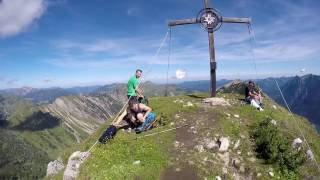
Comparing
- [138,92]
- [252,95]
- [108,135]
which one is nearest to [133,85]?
[138,92]

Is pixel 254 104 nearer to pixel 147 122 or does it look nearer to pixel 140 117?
pixel 147 122

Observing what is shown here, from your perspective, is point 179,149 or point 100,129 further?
point 100,129

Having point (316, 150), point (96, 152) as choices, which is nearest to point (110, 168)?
point (96, 152)

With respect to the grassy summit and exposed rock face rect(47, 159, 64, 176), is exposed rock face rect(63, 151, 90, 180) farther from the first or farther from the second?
exposed rock face rect(47, 159, 64, 176)

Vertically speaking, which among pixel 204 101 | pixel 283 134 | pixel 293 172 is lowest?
pixel 293 172

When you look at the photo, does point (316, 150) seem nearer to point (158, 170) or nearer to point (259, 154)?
point (259, 154)

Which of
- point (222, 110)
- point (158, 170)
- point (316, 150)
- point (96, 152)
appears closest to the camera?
point (158, 170)

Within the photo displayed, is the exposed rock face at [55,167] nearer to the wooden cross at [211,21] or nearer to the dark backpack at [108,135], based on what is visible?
the dark backpack at [108,135]
